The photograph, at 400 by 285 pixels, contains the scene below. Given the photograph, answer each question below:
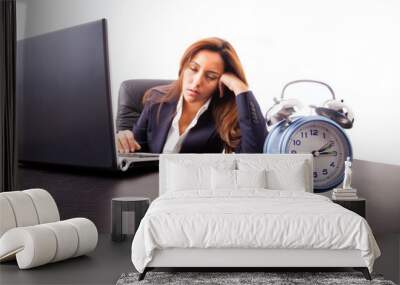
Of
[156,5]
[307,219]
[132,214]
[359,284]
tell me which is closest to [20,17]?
[156,5]

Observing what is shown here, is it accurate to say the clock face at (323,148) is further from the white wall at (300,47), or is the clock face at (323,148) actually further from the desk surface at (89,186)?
the desk surface at (89,186)

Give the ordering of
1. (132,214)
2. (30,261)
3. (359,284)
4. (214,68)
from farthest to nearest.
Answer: (214,68), (132,214), (30,261), (359,284)

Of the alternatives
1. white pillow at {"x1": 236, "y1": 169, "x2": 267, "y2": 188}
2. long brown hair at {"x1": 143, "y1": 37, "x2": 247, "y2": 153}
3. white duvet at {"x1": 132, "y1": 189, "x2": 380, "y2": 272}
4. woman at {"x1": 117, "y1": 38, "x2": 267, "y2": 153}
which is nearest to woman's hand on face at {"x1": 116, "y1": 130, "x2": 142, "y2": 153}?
woman at {"x1": 117, "y1": 38, "x2": 267, "y2": 153}

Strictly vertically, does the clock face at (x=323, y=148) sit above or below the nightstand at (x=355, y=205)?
above

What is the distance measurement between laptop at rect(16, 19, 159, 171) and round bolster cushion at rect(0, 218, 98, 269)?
1693 mm

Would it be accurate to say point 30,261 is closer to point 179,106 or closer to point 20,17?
point 179,106

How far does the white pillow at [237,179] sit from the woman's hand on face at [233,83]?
1066 millimetres

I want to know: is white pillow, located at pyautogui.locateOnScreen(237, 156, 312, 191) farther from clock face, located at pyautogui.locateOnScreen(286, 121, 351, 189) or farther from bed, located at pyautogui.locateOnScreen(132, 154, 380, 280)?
bed, located at pyautogui.locateOnScreen(132, 154, 380, 280)

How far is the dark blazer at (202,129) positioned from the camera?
737cm

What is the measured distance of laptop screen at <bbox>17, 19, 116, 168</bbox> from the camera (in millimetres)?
7516

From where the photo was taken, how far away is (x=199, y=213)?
5.21 m

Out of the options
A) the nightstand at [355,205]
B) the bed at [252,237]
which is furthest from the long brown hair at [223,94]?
the bed at [252,237]

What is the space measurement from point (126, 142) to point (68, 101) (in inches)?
31.1

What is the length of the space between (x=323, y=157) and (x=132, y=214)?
2096 millimetres
